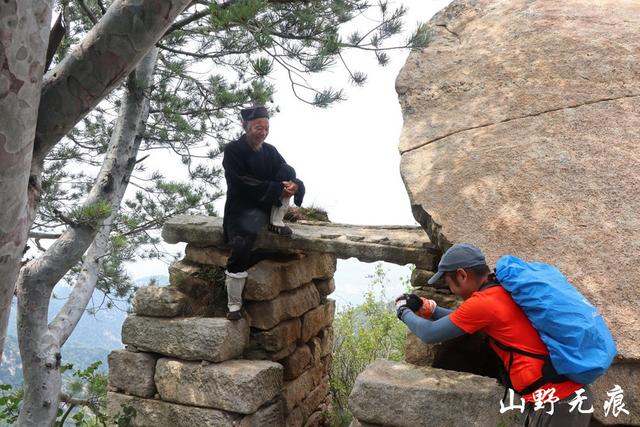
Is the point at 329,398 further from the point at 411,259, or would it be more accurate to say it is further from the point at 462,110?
the point at 462,110

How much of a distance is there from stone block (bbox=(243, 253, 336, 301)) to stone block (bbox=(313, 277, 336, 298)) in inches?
5.8

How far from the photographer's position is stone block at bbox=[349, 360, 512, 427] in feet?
9.11

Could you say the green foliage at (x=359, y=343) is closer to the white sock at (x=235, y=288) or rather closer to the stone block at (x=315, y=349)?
the stone block at (x=315, y=349)

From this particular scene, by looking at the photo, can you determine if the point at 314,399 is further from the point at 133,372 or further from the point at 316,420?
the point at 133,372

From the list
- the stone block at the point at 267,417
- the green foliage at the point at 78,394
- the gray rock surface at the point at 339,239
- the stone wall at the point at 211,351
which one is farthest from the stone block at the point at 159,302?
the green foliage at the point at 78,394

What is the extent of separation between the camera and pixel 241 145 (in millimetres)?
3988

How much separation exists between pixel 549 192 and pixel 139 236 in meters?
6.60

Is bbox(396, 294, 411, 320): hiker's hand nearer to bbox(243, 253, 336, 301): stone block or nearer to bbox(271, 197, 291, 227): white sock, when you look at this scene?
bbox(271, 197, 291, 227): white sock

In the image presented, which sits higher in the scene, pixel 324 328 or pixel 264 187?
pixel 264 187

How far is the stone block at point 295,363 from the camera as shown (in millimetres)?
4680

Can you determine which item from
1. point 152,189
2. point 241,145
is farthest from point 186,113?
point 241,145

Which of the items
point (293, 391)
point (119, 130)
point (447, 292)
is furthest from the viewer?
point (119, 130)

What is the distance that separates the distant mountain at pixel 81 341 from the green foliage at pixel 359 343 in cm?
230

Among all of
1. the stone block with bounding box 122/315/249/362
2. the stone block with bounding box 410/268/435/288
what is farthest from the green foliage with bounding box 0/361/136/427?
the stone block with bounding box 410/268/435/288
